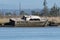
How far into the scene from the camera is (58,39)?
4306 cm

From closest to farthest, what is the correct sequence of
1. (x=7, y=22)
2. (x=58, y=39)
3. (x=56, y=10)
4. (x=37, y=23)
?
(x=58, y=39), (x=37, y=23), (x=7, y=22), (x=56, y=10)

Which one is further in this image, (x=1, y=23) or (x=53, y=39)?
(x=1, y=23)

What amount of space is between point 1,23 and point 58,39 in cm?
3141

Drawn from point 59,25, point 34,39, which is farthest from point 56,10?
point 34,39

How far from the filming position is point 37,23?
2749 inches

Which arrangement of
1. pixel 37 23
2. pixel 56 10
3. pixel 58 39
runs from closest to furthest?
pixel 58 39, pixel 37 23, pixel 56 10

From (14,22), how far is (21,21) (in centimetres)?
158

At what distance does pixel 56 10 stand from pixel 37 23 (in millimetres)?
40820

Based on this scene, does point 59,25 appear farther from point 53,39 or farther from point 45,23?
point 53,39

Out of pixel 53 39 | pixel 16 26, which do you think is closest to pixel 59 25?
pixel 16 26

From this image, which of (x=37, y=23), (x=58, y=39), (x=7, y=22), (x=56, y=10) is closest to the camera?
(x=58, y=39)

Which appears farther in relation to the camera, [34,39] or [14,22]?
[14,22]

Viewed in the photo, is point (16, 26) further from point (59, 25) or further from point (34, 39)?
point (34, 39)

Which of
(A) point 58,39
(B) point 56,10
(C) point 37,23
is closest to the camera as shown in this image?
(A) point 58,39
